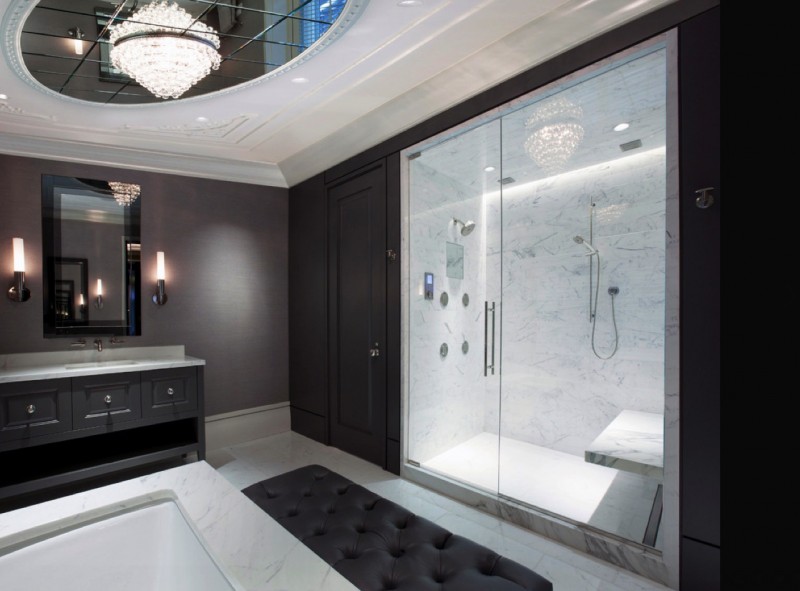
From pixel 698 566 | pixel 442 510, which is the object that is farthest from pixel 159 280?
pixel 698 566

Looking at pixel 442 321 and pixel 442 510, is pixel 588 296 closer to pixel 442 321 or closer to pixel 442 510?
pixel 442 321

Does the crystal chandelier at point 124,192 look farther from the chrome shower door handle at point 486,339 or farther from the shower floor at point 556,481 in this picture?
the shower floor at point 556,481

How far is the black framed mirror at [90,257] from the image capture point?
3.14 m

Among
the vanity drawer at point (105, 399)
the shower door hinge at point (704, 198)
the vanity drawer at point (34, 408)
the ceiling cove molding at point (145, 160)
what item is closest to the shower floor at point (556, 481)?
the shower door hinge at point (704, 198)

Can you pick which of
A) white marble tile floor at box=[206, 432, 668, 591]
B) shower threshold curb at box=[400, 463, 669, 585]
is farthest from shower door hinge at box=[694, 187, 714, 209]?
white marble tile floor at box=[206, 432, 668, 591]

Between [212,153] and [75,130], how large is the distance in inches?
37.1

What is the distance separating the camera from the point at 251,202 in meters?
4.03

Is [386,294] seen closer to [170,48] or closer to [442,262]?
[442,262]

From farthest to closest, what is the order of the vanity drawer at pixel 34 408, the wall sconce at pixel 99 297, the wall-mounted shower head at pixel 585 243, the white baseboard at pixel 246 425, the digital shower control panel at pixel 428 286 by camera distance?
the white baseboard at pixel 246 425
the wall sconce at pixel 99 297
the digital shower control panel at pixel 428 286
the wall-mounted shower head at pixel 585 243
the vanity drawer at pixel 34 408

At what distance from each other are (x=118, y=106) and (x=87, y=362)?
1872 mm

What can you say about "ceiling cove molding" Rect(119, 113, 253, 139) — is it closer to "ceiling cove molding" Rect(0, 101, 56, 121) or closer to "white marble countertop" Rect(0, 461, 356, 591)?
"ceiling cove molding" Rect(0, 101, 56, 121)

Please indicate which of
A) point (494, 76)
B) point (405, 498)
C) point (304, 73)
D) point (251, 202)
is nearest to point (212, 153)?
point (251, 202)

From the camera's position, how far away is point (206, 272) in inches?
148

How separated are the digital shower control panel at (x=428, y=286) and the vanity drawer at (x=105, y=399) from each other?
214 centimetres
